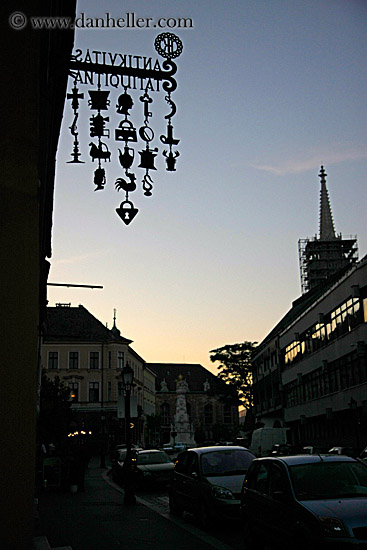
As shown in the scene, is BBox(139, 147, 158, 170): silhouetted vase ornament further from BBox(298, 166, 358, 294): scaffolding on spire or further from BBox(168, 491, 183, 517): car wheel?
BBox(298, 166, 358, 294): scaffolding on spire

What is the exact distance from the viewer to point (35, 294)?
16.3 ft

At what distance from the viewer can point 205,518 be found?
14062 millimetres

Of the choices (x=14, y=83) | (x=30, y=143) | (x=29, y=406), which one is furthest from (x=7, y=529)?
(x=14, y=83)

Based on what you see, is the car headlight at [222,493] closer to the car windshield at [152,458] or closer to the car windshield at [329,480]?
the car windshield at [329,480]

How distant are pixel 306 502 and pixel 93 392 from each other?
71121 mm

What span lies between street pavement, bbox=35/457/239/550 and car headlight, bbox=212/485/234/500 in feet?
2.79

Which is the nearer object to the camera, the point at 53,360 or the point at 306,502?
the point at 306,502

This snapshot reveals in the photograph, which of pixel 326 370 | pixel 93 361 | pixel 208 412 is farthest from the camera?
pixel 208 412

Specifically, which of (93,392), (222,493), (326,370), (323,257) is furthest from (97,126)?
(323,257)

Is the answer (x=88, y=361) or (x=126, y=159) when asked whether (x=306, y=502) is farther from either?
(x=88, y=361)

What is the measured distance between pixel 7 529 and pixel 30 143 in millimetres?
2848

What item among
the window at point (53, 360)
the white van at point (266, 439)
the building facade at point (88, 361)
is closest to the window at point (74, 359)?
the building facade at point (88, 361)

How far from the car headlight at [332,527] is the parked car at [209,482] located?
5663mm

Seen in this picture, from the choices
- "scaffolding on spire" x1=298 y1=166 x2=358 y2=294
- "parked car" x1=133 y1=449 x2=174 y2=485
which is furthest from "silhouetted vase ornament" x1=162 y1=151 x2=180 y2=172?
"scaffolding on spire" x1=298 y1=166 x2=358 y2=294
